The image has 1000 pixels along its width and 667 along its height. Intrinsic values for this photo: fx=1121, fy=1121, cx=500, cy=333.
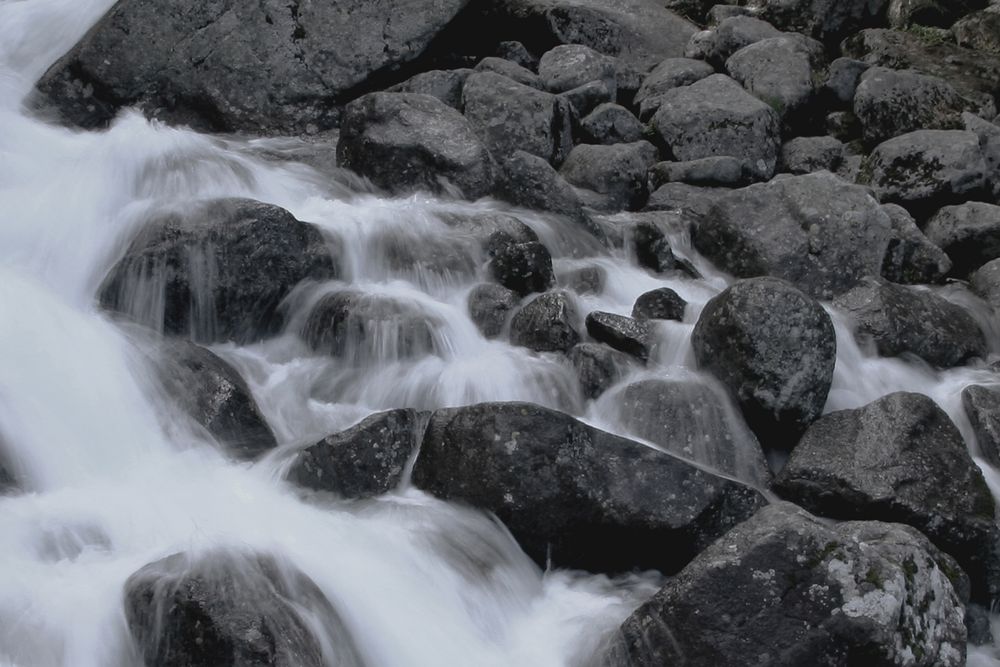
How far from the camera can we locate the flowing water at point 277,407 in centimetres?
521

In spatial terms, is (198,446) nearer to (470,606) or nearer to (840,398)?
(470,606)

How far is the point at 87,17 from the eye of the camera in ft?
39.3

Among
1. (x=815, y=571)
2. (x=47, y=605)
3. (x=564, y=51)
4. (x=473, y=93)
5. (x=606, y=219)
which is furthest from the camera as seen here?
(x=564, y=51)

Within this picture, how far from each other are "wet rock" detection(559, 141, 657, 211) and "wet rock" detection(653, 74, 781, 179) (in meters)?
1.01

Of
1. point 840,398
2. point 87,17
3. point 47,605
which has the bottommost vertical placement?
point 840,398

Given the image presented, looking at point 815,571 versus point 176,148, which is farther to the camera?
point 176,148

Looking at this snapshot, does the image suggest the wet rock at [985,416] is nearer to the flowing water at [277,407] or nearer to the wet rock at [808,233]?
the flowing water at [277,407]

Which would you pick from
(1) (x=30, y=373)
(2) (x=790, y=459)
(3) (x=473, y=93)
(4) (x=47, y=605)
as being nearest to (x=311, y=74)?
(3) (x=473, y=93)

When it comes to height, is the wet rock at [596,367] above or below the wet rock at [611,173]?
above

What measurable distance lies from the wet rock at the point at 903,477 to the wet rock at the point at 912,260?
12.0 feet

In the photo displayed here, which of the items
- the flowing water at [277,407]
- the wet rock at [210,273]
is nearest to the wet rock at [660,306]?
the flowing water at [277,407]

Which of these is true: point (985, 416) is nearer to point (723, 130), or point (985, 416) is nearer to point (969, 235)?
point (969, 235)

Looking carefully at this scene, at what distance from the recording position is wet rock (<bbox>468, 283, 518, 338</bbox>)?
822 centimetres

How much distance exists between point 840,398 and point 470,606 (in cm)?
375
